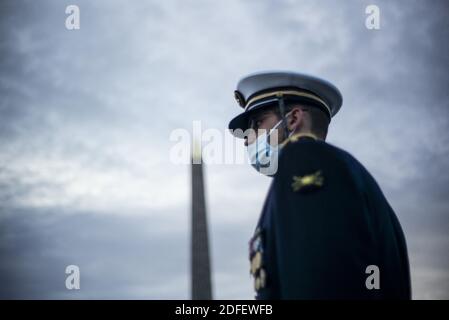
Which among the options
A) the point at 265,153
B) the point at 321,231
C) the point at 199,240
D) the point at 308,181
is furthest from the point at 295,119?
the point at 199,240

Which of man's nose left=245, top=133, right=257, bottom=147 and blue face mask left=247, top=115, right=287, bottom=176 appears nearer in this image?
blue face mask left=247, top=115, right=287, bottom=176

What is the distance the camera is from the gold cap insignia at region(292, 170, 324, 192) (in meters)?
2.44

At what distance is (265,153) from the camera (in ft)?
10.5

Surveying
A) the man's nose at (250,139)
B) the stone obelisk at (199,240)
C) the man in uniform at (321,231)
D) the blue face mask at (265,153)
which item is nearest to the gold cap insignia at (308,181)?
the man in uniform at (321,231)

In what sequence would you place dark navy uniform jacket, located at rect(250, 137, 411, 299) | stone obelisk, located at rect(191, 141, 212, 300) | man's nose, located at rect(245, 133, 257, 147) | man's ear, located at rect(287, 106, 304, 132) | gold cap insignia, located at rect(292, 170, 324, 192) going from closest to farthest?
dark navy uniform jacket, located at rect(250, 137, 411, 299) → gold cap insignia, located at rect(292, 170, 324, 192) → man's ear, located at rect(287, 106, 304, 132) → man's nose, located at rect(245, 133, 257, 147) → stone obelisk, located at rect(191, 141, 212, 300)

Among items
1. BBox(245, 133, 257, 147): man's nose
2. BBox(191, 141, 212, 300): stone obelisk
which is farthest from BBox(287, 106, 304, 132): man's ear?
BBox(191, 141, 212, 300): stone obelisk

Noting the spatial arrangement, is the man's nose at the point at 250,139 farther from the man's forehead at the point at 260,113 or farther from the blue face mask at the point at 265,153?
the man's forehead at the point at 260,113

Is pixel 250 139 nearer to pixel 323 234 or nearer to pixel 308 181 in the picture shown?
pixel 308 181

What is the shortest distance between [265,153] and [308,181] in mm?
779

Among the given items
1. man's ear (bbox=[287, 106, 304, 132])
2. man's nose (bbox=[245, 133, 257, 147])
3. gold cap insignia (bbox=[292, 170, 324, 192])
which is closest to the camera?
gold cap insignia (bbox=[292, 170, 324, 192])

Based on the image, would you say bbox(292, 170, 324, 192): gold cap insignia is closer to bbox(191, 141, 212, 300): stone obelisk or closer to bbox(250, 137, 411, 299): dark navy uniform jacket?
bbox(250, 137, 411, 299): dark navy uniform jacket

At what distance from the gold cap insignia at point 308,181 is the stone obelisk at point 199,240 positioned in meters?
7.77
